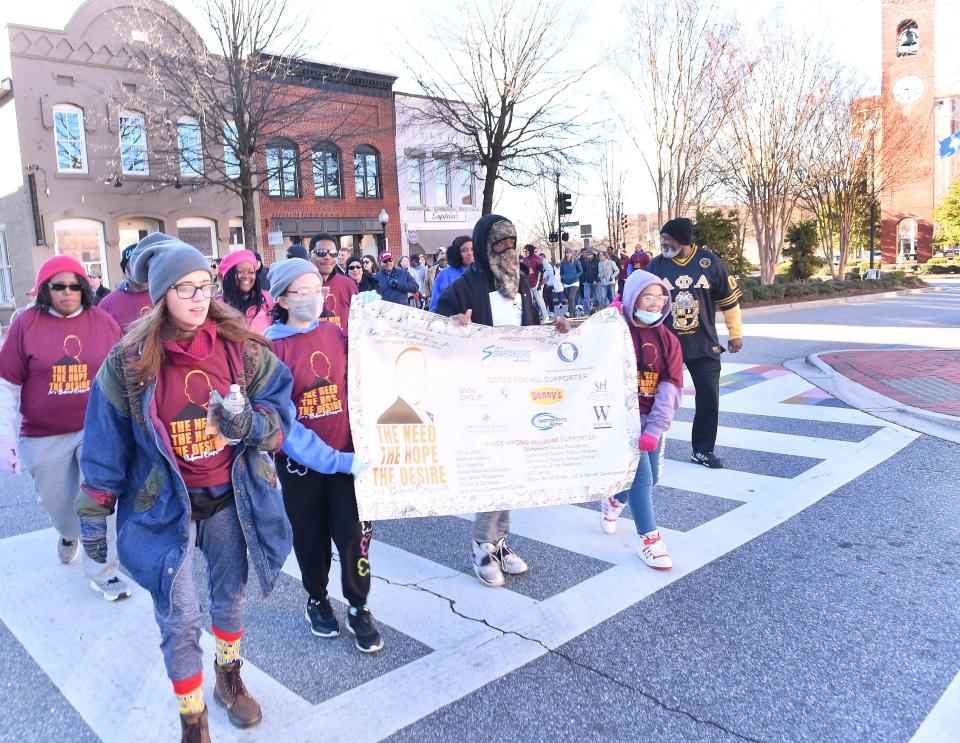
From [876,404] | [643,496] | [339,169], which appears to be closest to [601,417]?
[643,496]

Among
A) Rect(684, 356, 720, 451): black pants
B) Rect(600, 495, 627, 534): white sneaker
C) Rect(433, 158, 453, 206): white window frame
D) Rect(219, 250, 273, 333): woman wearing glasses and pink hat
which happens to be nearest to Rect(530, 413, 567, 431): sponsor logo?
Rect(600, 495, 627, 534): white sneaker

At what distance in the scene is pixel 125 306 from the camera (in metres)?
5.30

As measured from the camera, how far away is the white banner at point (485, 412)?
373 centimetres

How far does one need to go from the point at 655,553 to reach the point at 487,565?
988mm

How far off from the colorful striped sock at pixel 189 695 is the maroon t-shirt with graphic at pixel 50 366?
88.3 inches

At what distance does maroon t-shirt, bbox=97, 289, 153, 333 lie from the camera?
5.25m

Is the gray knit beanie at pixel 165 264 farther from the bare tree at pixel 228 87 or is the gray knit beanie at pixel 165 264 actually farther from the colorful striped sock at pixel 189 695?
the bare tree at pixel 228 87

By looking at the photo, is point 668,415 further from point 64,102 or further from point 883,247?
point 883,247

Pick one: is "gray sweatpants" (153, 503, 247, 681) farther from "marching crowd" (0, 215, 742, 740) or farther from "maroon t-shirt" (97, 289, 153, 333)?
"maroon t-shirt" (97, 289, 153, 333)

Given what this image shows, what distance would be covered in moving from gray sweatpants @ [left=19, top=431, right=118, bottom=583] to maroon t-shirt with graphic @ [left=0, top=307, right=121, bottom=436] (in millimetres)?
54

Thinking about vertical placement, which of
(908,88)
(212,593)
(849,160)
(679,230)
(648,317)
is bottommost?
(212,593)

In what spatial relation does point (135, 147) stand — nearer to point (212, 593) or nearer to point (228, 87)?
point (228, 87)

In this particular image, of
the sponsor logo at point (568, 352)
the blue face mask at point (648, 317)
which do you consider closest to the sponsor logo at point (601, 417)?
the sponsor logo at point (568, 352)

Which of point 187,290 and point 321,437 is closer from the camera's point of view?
point 187,290
